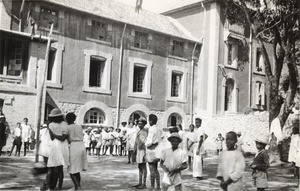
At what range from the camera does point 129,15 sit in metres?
21.9

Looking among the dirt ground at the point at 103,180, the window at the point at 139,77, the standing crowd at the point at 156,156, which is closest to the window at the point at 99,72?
the window at the point at 139,77

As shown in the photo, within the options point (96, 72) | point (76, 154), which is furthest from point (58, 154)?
point (96, 72)

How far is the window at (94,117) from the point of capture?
753 inches

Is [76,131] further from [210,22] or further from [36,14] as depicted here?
[210,22]

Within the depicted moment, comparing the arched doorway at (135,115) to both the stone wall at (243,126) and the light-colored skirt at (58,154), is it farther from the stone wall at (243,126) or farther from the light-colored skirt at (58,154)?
the light-colored skirt at (58,154)

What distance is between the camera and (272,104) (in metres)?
14.4

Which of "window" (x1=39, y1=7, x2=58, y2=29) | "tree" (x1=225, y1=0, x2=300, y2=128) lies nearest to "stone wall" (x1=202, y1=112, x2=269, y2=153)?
"tree" (x1=225, y1=0, x2=300, y2=128)

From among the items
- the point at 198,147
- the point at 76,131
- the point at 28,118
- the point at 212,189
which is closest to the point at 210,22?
the point at 28,118

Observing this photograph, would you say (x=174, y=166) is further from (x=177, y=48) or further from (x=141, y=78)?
(x=177, y=48)

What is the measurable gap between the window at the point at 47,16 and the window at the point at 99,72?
2567 mm

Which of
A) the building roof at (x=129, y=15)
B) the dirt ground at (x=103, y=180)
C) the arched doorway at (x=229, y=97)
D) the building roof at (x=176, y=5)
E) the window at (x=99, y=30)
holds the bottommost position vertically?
the dirt ground at (x=103, y=180)

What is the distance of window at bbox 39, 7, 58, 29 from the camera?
17094mm

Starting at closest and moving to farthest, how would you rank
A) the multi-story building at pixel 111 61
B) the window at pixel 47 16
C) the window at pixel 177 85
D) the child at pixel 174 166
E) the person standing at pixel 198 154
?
the child at pixel 174 166 < the person standing at pixel 198 154 < the window at pixel 47 16 < the multi-story building at pixel 111 61 < the window at pixel 177 85

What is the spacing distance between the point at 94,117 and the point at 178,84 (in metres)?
6.68
